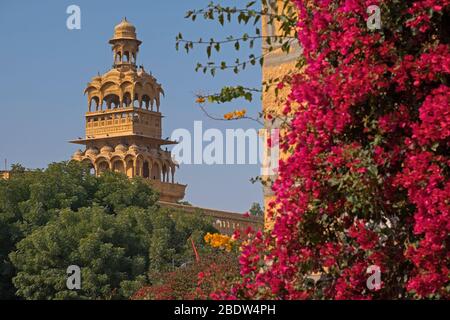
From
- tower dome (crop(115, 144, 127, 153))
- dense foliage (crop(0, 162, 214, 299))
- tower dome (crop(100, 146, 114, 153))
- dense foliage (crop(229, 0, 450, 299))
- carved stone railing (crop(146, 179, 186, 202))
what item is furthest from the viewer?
tower dome (crop(100, 146, 114, 153))

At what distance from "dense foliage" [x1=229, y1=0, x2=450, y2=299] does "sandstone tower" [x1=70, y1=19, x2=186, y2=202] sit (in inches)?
1884

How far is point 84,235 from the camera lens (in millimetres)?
34219

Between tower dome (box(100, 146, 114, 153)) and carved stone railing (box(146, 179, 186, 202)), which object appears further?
tower dome (box(100, 146, 114, 153))

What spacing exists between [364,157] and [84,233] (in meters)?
29.5

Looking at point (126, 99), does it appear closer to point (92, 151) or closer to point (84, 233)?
point (92, 151)

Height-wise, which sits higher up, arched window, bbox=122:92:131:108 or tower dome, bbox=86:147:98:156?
arched window, bbox=122:92:131:108

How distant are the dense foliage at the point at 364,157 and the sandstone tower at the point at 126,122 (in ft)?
157

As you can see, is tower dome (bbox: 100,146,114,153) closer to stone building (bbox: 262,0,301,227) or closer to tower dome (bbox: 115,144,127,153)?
tower dome (bbox: 115,144,127,153)

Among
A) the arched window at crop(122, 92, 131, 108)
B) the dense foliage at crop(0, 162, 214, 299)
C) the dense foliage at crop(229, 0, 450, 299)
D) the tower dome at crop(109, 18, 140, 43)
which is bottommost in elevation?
the dense foliage at crop(0, 162, 214, 299)

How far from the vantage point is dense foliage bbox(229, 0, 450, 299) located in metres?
5.12

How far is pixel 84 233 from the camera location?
34.2 metres

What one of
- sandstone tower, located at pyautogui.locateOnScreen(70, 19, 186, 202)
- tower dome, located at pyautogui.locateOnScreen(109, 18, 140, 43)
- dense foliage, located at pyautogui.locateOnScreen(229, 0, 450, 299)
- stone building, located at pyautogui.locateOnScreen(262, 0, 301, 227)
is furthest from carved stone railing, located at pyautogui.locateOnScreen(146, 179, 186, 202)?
dense foliage, located at pyautogui.locateOnScreen(229, 0, 450, 299)

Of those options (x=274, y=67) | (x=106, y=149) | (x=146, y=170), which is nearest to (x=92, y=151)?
(x=106, y=149)
